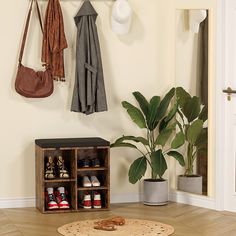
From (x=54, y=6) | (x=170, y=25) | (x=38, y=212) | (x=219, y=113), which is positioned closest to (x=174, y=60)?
(x=170, y=25)

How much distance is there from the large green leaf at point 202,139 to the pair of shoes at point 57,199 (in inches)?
48.1

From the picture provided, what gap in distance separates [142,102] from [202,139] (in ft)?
1.99

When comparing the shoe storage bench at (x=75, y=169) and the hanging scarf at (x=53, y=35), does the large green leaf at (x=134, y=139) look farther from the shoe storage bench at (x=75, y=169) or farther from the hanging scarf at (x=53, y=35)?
the hanging scarf at (x=53, y=35)

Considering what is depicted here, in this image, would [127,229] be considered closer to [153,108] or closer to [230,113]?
[153,108]

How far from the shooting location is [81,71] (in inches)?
226

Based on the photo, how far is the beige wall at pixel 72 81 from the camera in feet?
18.8

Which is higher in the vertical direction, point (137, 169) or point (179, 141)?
point (179, 141)

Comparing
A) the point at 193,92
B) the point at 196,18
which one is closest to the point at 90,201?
the point at 193,92

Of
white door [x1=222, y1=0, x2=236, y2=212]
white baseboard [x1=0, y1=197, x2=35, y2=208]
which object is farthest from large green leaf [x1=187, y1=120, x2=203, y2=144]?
white baseboard [x1=0, y1=197, x2=35, y2=208]

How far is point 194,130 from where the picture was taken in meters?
5.83

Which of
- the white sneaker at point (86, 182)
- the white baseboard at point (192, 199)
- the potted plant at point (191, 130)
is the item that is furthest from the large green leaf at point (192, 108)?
the white sneaker at point (86, 182)

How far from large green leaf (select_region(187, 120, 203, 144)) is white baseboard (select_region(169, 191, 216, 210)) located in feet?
1.56

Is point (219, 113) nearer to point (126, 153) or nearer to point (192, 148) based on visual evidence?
point (192, 148)

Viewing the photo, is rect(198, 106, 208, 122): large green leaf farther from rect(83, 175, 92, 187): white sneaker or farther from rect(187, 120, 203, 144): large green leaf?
rect(83, 175, 92, 187): white sneaker
